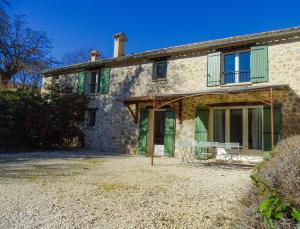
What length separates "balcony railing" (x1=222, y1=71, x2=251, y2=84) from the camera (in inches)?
401

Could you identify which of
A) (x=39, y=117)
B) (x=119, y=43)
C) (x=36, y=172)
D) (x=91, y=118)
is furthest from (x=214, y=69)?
(x=39, y=117)

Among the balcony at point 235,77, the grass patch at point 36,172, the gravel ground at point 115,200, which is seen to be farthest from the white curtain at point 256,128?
the grass patch at point 36,172

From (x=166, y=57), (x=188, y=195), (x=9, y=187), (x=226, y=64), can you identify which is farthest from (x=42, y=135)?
(x=188, y=195)

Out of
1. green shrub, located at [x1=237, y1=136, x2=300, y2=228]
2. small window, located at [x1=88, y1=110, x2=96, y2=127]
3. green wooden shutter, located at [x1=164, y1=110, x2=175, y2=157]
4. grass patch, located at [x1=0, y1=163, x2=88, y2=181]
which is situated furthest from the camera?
small window, located at [x1=88, y1=110, x2=96, y2=127]

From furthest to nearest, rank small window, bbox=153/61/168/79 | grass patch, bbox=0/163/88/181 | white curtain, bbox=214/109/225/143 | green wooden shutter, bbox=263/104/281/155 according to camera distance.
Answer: small window, bbox=153/61/168/79 < white curtain, bbox=214/109/225/143 < green wooden shutter, bbox=263/104/281/155 < grass patch, bbox=0/163/88/181

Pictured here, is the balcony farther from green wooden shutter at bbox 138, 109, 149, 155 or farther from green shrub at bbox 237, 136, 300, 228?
green shrub at bbox 237, 136, 300, 228

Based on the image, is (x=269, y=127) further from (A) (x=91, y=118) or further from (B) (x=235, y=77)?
(A) (x=91, y=118)

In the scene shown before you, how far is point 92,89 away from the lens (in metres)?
14.9

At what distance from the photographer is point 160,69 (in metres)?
12.6

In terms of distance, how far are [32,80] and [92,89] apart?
11.8 meters

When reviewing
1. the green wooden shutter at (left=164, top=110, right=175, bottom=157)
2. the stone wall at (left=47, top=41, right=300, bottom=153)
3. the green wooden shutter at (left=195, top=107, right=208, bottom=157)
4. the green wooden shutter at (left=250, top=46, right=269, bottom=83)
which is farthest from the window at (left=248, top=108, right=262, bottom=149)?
the green wooden shutter at (left=164, top=110, right=175, bottom=157)

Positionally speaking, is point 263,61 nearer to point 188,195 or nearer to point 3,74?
point 188,195

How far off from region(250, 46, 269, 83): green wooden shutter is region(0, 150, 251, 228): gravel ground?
4.78 meters

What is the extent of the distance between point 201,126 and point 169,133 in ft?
5.25
